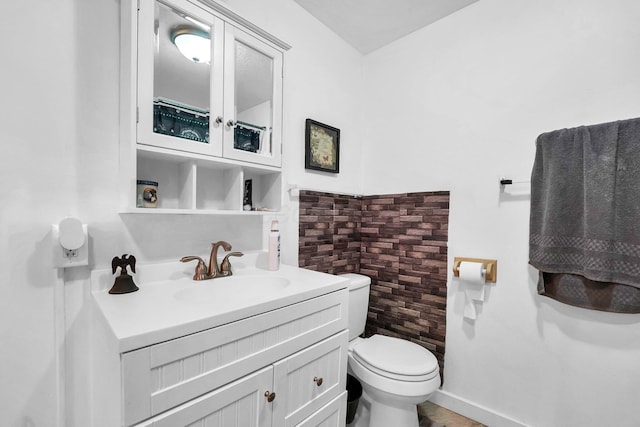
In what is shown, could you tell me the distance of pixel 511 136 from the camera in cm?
153

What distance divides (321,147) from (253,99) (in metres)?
0.64

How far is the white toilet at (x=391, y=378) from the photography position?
4.28 feet

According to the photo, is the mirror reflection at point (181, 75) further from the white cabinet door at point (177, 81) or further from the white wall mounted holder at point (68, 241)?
the white wall mounted holder at point (68, 241)

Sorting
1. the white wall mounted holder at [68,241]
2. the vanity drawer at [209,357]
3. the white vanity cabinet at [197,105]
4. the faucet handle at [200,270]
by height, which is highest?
the white vanity cabinet at [197,105]

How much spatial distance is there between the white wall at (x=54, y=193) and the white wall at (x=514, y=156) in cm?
161

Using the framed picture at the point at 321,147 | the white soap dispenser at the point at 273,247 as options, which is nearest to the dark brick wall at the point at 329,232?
the framed picture at the point at 321,147

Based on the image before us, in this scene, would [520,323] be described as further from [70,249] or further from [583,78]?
[70,249]

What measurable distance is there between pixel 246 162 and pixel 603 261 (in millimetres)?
1603

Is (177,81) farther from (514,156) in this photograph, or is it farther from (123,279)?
(514,156)

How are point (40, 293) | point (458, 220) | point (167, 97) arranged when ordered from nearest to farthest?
point (40, 293)
point (167, 97)
point (458, 220)

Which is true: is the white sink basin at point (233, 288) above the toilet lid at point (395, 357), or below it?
above

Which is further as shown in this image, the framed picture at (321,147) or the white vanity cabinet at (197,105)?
the framed picture at (321,147)

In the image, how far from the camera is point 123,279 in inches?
39.0

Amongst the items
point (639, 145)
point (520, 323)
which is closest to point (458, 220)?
→ point (520, 323)
